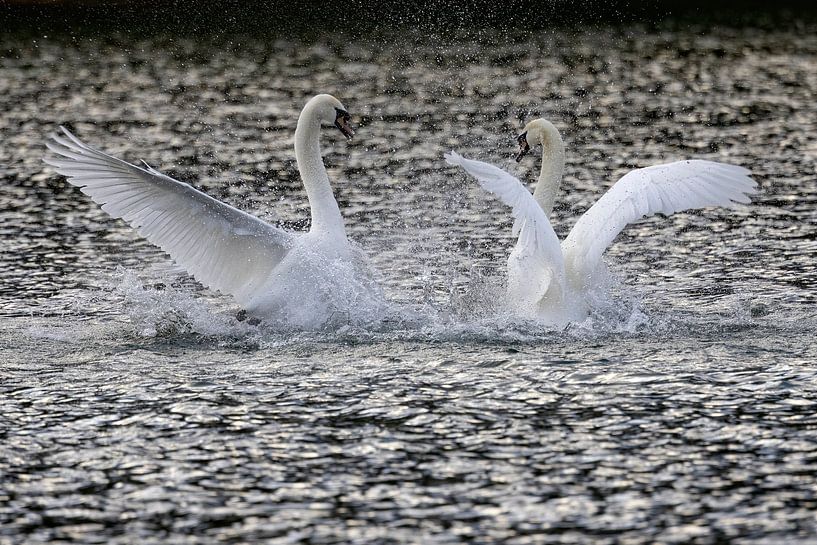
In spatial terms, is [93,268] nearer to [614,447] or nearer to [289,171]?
[289,171]

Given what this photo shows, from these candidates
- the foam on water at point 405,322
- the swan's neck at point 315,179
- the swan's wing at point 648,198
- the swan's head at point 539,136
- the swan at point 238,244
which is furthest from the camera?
the swan's head at point 539,136

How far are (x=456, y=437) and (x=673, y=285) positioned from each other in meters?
4.48

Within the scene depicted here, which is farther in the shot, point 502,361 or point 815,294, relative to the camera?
point 815,294

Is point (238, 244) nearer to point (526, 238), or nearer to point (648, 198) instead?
point (526, 238)

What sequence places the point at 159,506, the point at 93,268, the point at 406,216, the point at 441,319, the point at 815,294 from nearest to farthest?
the point at 159,506, the point at 441,319, the point at 815,294, the point at 93,268, the point at 406,216

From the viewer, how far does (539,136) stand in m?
10.9

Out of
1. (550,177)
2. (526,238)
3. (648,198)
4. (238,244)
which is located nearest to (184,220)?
(238,244)

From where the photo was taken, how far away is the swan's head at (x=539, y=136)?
10.7m

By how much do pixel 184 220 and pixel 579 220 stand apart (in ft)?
9.66

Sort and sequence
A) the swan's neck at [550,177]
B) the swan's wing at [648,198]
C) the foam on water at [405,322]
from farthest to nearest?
1. the swan's neck at [550,177]
2. the swan's wing at [648,198]
3. the foam on water at [405,322]

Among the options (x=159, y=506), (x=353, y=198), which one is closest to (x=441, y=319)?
(x=159, y=506)

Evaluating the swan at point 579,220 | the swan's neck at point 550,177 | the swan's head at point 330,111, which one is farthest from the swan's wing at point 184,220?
the swan's neck at point 550,177

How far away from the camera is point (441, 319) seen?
384 inches

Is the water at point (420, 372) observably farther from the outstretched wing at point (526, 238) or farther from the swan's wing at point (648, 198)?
the swan's wing at point (648, 198)
